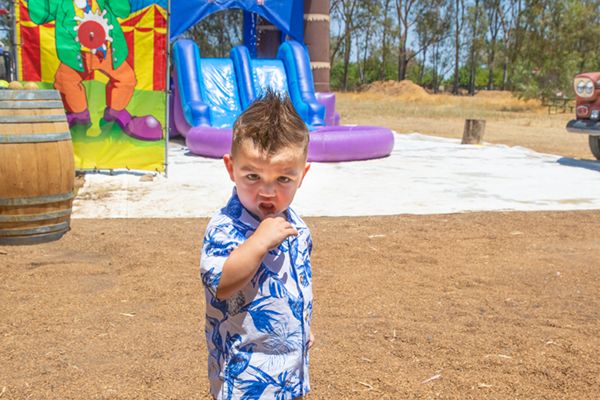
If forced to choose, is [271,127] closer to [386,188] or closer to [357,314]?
[357,314]

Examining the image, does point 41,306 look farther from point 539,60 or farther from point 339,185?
point 539,60

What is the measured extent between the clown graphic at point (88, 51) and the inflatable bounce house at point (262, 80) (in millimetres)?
2016

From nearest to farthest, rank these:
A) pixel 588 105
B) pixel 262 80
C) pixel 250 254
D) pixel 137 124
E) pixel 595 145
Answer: pixel 250 254
pixel 137 124
pixel 588 105
pixel 595 145
pixel 262 80

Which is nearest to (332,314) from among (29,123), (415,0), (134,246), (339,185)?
(134,246)

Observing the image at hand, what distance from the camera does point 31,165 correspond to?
15.9 feet

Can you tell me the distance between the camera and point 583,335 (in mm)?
3359

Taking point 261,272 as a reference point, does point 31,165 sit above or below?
below

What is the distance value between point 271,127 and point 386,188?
6167 millimetres

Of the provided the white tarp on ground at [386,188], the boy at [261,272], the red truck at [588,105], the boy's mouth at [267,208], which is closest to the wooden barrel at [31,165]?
the white tarp on ground at [386,188]

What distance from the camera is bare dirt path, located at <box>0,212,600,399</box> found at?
280 centimetres

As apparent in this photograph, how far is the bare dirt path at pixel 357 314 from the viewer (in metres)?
2.80

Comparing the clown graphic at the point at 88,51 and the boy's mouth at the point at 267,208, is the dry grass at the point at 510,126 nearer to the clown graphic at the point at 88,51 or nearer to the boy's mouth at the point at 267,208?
the clown graphic at the point at 88,51

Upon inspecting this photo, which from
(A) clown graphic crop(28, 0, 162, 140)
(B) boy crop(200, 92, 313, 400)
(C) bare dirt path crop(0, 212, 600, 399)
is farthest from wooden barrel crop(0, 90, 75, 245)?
(B) boy crop(200, 92, 313, 400)

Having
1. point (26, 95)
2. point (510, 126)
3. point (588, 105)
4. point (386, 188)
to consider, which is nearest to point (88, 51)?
point (26, 95)
